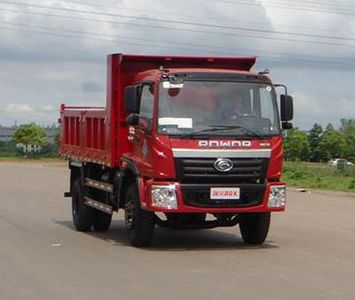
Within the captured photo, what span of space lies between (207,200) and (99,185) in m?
3.27

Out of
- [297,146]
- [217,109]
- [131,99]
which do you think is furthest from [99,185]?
[297,146]

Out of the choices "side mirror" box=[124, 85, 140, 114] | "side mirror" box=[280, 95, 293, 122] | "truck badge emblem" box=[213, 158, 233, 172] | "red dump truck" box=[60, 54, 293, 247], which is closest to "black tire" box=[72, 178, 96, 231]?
"red dump truck" box=[60, 54, 293, 247]

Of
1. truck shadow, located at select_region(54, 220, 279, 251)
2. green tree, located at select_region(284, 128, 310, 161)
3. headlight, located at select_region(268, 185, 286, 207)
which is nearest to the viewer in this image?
headlight, located at select_region(268, 185, 286, 207)

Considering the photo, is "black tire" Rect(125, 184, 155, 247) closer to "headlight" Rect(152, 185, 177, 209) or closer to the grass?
"headlight" Rect(152, 185, 177, 209)

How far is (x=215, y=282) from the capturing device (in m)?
9.53

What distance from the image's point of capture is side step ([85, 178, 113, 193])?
560 inches

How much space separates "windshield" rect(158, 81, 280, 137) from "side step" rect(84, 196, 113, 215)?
2666mm

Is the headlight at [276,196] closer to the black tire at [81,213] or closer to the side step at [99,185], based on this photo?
the side step at [99,185]

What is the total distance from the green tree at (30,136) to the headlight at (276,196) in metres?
92.6

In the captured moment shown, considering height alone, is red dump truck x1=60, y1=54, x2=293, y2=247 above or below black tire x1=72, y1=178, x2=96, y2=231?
above

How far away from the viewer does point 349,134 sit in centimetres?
10081

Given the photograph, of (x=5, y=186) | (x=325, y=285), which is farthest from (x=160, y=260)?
(x=5, y=186)

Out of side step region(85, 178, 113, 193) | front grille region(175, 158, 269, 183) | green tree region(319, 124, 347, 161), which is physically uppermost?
front grille region(175, 158, 269, 183)

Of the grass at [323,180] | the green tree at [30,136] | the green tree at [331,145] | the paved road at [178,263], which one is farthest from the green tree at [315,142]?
the paved road at [178,263]
